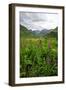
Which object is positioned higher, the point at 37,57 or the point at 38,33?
the point at 38,33

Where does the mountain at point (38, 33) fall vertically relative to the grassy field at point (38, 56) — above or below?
above

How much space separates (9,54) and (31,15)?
31cm

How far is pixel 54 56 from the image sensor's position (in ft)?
6.83

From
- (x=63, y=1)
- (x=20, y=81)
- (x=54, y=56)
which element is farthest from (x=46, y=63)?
(x=63, y=1)

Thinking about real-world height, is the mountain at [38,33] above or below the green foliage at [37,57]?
above

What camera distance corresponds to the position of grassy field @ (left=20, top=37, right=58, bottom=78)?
1.98m

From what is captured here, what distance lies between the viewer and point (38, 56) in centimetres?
203

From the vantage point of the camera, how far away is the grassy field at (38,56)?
6.51ft

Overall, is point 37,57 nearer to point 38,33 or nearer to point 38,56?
point 38,56

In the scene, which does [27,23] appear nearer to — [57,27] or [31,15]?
[31,15]

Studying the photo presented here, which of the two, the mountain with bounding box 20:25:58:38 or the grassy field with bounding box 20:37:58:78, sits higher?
the mountain with bounding box 20:25:58:38

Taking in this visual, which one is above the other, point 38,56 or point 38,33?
point 38,33

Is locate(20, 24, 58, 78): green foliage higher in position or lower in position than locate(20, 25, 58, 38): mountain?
lower

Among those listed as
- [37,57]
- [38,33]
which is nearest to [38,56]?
[37,57]
